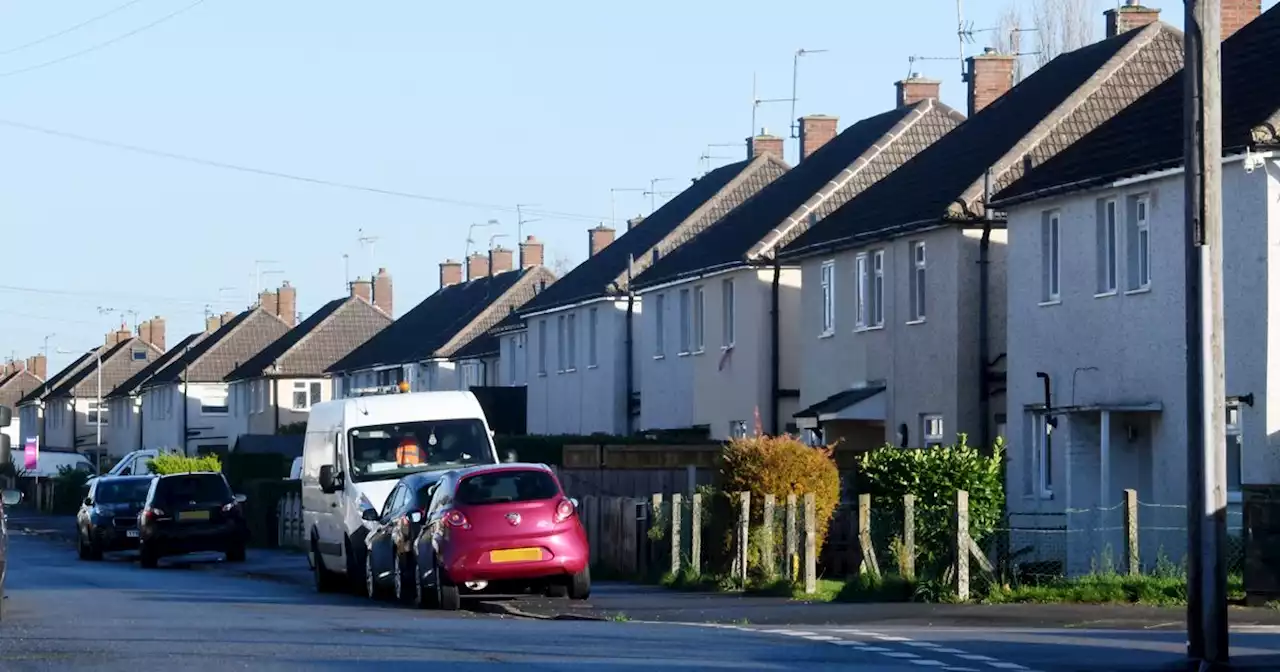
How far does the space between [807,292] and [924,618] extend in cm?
2354

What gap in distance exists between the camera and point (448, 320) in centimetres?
8069

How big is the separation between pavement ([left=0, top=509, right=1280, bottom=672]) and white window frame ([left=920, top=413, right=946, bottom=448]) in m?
11.9

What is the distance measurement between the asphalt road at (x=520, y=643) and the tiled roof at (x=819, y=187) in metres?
24.3

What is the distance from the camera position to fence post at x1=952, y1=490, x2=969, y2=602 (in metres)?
21.7

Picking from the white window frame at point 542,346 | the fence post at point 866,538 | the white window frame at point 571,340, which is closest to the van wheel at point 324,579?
the fence post at point 866,538

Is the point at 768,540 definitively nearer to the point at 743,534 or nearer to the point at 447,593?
the point at 743,534

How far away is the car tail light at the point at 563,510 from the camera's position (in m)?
22.2

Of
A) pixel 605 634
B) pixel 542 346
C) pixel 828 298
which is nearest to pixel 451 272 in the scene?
pixel 542 346

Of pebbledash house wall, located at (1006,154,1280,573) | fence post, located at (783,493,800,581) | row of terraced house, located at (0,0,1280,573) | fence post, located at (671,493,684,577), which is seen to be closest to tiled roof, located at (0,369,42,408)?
row of terraced house, located at (0,0,1280,573)

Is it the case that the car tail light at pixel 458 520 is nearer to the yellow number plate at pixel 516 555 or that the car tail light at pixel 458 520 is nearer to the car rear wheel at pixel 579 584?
the yellow number plate at pixel 516 555

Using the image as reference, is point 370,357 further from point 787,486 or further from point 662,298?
point 787,486

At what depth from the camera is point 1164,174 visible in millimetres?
28641

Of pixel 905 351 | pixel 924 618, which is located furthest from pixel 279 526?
pixel 924 618

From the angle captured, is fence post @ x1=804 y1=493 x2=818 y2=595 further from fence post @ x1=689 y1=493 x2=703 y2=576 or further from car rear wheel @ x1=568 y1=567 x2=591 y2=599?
car rear wheel @ x1=568 y1=567 x2=591 y2=599
